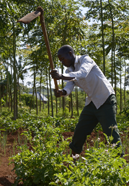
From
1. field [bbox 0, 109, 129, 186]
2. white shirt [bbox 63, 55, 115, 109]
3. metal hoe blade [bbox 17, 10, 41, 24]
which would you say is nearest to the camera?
field [bbox 0, 109, 129, 186]

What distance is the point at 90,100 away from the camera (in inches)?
118

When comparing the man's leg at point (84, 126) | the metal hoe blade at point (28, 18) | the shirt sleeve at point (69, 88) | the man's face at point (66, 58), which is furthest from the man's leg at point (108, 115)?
the metal hoe blade at point (28, 18)

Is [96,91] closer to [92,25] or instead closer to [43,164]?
[43,164]

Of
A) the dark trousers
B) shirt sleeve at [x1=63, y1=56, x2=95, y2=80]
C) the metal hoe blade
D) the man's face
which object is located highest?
the metal hoe blade

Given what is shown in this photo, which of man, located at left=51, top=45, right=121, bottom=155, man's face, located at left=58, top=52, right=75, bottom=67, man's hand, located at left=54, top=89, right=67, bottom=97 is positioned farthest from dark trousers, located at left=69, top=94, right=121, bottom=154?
man's face, located at left=58, top=52, right=75, bottom=67

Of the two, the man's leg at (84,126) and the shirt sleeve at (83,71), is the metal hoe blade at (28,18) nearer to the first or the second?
the shirt sleeve at (83,71)

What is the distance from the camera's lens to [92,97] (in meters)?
2.90

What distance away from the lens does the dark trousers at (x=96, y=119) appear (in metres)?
2.71

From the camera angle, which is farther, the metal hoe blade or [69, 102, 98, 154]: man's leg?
[69, 102, 98, 154]: man's leg

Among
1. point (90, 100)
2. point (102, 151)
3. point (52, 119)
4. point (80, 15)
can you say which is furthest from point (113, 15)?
point (102, 151)

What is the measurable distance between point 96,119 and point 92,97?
0.40 metres

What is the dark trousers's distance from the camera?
2.71 m

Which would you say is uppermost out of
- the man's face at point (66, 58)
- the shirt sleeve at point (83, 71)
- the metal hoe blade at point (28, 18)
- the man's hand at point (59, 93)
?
the metal hoe blade at point (28, 18)

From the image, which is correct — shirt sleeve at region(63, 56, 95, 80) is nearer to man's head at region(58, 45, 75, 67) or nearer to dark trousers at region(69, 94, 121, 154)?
man's head at region(58, 45, 75, 67)
